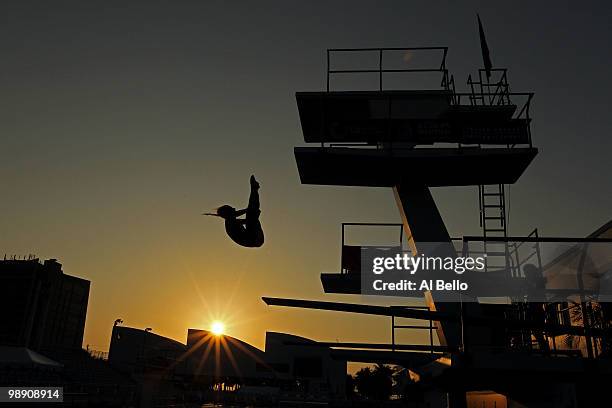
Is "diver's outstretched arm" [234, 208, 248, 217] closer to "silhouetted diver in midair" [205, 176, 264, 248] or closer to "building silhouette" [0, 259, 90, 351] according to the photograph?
"silhouetted diver in midair" [205, 176, 264, 248]

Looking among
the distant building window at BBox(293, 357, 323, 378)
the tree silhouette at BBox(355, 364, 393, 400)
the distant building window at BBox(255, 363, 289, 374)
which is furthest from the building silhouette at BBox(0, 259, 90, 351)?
the tree silhouette at BBox(355, 364, 393, 400)

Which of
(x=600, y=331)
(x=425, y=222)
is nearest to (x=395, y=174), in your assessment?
(x=425, y=222)

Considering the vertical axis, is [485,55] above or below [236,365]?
above

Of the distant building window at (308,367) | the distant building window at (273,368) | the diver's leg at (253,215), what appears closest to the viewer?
the diver's leg at (253,215)

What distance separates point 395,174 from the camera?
57.7ft

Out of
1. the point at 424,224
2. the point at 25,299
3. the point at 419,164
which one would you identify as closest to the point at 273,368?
the point at 25,299

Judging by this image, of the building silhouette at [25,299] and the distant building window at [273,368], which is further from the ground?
the building silhouette at [25,299]

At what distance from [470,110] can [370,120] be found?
11.1 feet

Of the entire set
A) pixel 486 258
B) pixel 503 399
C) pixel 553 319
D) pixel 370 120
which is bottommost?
pixel 503 399

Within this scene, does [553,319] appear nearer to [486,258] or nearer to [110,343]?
[486,258]

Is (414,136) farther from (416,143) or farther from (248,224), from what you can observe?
(248,224)

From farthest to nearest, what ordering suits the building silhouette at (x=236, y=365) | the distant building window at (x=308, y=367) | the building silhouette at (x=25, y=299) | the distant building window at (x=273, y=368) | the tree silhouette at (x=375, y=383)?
the tree silhouette at (x=375, y=383), the distant building window at (x=273, y=368), the distant building window at (x=308, y=367), the building silhouette at (x=236, y=365), the building silhouette at (x=25, y=299)

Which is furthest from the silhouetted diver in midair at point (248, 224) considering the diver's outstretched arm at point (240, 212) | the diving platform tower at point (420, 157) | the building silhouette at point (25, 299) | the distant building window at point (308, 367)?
the distant building window at point (308, 367)

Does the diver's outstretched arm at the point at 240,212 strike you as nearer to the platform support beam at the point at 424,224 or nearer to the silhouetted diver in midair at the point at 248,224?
the silhouetted diver in midair at the point at 248,224
